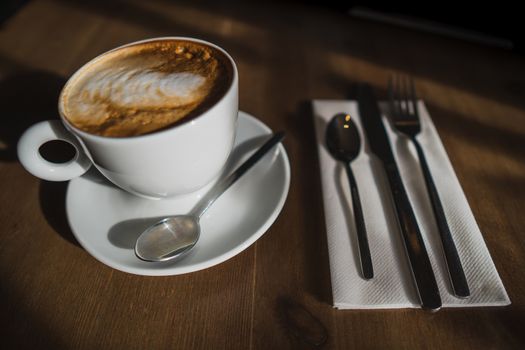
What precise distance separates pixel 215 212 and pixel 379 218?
0.79 feet

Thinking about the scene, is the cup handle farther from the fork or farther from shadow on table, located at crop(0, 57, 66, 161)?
the fork

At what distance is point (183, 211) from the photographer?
53cm

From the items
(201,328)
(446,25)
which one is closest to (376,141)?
(201,328)

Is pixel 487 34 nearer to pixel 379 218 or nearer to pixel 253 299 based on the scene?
pixel 379 218

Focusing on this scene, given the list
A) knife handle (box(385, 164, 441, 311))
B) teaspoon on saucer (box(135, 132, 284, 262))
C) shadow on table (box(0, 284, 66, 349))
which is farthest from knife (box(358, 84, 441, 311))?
shadow on table (box(0, 284, 66, 349))

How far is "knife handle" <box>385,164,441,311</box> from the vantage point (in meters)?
0.42

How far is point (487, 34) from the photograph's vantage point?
37.1 inches

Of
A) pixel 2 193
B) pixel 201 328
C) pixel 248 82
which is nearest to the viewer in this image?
pixel 201 328

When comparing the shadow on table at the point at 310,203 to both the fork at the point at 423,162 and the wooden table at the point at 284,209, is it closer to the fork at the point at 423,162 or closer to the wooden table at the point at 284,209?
the wooden table at the point at 284,209

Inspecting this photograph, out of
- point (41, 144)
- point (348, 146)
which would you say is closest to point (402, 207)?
point (348, 146)

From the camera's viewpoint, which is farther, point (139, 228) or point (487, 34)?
point (487, 34)

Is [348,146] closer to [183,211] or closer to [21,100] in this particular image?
[183,211]

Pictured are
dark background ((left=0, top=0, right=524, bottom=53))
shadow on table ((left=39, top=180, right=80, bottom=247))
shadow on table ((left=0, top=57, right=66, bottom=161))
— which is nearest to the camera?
shadow on table ((left=39, top=180, right=80, bottom=247))

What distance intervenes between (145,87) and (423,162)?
45 centimetres
